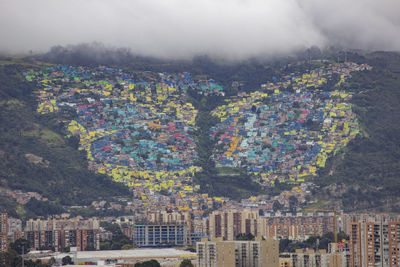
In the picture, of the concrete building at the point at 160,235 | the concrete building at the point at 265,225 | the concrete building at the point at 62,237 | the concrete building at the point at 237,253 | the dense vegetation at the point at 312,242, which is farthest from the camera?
the concrete building at the point at 160,235

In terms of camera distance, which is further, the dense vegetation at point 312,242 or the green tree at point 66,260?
the dense vegetation at point 312,242

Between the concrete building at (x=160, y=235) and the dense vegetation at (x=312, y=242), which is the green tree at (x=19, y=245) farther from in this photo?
the dense vegetation at (x=312, y=242)

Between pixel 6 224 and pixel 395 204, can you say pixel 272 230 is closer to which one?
pixel 395 204

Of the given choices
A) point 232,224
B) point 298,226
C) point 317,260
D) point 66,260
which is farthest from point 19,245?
point 317,260

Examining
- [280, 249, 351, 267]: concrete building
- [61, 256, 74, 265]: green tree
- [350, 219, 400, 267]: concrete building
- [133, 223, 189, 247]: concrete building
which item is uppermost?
[350, 219, 400, 267]: concrete building

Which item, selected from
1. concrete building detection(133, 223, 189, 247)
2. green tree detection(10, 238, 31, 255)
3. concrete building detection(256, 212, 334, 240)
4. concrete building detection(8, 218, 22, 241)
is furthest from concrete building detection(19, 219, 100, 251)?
concrete building detection(256, 212, 334, 240)

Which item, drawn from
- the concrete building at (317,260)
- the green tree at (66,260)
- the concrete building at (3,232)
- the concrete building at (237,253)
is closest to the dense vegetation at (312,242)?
the green tree at (66,260)

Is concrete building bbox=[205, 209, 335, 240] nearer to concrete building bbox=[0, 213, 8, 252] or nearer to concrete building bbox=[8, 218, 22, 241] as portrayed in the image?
concrete building bbox=[8, 218, 22, 241]
